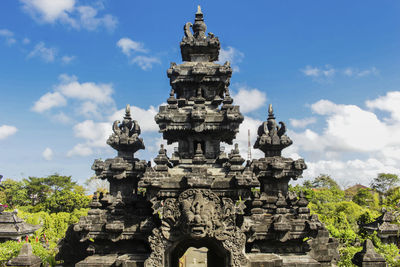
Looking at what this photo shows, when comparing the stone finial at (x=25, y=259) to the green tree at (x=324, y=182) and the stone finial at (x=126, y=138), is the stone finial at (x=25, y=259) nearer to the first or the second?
the stone finial at (x=126, y=138)

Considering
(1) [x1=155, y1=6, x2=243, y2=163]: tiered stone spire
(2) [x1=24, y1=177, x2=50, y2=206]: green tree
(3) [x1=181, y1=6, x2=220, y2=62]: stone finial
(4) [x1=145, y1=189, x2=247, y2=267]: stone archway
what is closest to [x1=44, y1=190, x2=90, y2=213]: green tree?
(2) [x1=24, y1=177, x2=50, y2=206]: green tree

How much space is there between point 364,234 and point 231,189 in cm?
1751

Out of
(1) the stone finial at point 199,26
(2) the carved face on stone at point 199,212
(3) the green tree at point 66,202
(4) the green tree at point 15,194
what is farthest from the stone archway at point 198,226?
(4) the green tree at point 15,194

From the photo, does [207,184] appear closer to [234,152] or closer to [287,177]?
[234,152]

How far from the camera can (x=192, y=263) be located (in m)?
22.1

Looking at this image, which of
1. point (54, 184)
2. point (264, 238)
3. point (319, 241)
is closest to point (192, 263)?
point (319, 241)

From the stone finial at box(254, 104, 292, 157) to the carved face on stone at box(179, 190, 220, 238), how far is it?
561 cm

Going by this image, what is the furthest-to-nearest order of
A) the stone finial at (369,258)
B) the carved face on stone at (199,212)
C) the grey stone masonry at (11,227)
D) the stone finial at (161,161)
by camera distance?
the grey stone masonry at (11,227) < the stone finial at (369,258) < the stone finial at (161,161) < the carved face on stone at (199,212)

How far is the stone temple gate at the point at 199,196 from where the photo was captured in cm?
934

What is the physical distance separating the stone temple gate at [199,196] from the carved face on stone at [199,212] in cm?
3

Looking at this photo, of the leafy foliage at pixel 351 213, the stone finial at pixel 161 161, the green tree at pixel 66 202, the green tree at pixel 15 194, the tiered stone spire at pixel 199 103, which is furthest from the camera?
the green tree at pixel 15 194

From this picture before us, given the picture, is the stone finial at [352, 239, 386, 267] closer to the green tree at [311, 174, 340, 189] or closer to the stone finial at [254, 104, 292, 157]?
the stone finial at [254, 104, 292, 157]

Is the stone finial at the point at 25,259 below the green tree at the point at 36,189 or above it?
below

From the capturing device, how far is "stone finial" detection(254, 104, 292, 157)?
14078 millimetres
